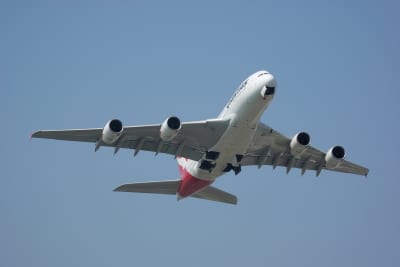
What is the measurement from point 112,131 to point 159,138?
395 centimetres

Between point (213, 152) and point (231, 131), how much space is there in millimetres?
2618

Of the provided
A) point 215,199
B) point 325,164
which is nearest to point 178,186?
point 215,199

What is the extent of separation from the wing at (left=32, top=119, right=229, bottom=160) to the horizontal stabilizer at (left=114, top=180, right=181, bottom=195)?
324 cm

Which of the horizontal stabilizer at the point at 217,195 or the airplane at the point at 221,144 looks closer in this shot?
the airplane at the point at 221,144

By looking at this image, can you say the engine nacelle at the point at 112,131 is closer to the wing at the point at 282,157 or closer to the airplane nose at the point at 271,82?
the wing at the point at 282,157

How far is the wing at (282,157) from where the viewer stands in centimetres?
4434

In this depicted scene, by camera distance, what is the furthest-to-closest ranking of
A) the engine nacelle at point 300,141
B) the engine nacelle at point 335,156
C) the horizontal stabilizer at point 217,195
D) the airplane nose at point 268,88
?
1. the horizontal stabilizer at point 217,195
2. the engine nacelle at point 335,156
3. the engine nacelle at point 300,141
4. the airplane nose at point 268,88

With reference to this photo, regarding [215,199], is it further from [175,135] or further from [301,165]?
[175,135]

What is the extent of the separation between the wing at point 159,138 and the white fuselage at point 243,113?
0.47 metres

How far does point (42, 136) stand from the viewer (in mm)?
40969

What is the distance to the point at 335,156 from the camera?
44.5 meters

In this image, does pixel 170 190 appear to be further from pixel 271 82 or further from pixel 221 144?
pixel 271 82

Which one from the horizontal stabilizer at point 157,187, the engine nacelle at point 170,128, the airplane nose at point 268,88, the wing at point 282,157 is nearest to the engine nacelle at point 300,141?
the wing at point 282,157

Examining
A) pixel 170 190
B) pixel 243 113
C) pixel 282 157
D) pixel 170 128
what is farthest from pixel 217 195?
pixel 243 113
